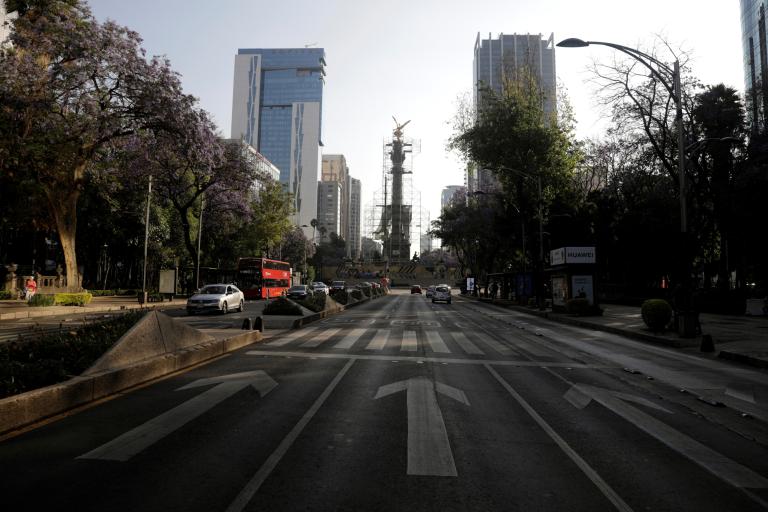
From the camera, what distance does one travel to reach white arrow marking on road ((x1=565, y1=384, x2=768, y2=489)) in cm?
461

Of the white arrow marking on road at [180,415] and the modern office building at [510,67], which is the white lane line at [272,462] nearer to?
the white arrow marking on road at [180,415]

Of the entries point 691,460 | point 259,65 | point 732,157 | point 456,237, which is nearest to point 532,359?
point 691,460

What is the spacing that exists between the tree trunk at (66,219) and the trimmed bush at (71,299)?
1.17 m

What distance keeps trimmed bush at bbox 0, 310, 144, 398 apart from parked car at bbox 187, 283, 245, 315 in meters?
17.1

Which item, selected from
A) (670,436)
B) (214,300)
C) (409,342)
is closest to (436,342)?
(409,342)

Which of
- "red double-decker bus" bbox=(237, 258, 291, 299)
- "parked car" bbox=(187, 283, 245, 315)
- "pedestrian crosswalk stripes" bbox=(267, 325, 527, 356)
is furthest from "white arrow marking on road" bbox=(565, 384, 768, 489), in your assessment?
"red double-decker bus" bbox=(237, 258, 291, 299)

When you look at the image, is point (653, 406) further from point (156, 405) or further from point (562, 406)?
point (156, 405)

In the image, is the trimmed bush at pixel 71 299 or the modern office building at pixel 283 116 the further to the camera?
the modern office building at pixel 283 116

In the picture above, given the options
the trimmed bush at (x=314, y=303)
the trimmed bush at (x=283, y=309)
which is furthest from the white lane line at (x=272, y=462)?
the trimmed bush at (x=314, y=303)

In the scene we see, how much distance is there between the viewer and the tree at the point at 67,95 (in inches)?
984

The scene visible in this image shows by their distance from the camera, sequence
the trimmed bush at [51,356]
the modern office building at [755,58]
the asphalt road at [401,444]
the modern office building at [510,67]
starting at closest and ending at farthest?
the asphalt road at [401,444] < the trimmed bush at [51,356] < the modern office building at [755,58] < the modern office building at [510,67]

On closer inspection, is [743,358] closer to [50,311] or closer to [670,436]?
[670,436]

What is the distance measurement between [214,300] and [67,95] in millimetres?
13040

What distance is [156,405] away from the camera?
667cm
